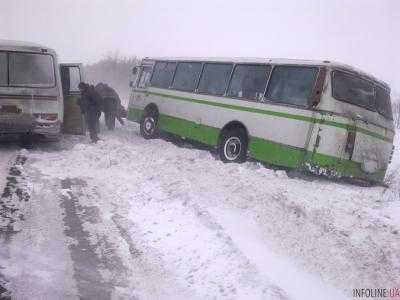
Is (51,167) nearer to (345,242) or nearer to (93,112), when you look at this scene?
(93,112)

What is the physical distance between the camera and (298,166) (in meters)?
9.17

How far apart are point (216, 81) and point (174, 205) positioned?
561 cm

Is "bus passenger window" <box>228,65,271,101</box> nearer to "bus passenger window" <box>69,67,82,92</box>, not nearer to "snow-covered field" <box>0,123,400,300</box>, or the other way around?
"snow-covered field" <box>0,123,400,300</box>

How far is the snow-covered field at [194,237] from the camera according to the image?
4.66 meters

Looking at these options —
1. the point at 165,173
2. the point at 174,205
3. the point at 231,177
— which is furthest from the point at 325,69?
the point at 174,205

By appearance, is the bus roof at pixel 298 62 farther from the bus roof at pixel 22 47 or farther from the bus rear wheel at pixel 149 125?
the bus roof at pixel 22 47

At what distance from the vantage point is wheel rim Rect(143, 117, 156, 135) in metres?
14.5

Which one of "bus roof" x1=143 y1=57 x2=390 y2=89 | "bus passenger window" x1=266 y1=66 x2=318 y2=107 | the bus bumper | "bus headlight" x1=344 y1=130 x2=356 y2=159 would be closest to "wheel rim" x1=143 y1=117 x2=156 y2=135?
"bus roof" x1=143 y1=57 x2=390 y2=89

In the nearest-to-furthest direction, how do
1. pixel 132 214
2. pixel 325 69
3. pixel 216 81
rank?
1. pixel 132 214
2. pixel 325 69
3. pixel 216 81

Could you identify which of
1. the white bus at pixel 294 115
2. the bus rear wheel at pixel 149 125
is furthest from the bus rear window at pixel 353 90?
the bus rear wheel at pixel 149 125

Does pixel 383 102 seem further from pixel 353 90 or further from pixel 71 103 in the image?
pixel 71 103

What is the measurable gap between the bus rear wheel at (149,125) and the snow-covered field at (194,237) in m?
5.60

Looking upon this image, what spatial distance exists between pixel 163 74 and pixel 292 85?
565 centimetres

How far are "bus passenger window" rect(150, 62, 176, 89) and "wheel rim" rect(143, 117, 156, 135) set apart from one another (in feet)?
3.48
